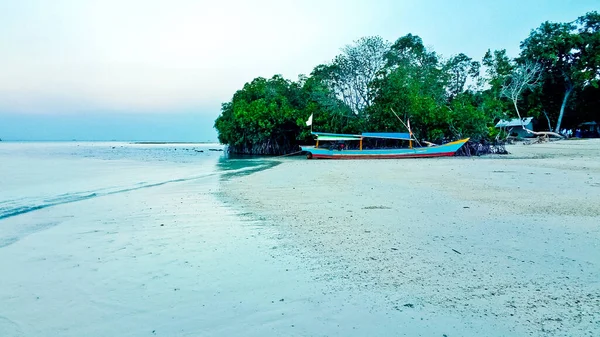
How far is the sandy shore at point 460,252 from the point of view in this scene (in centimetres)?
271

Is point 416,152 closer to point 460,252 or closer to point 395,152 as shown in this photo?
point 395,152

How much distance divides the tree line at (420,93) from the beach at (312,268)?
2041 cm

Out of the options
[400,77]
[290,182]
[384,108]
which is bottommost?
[290,182]

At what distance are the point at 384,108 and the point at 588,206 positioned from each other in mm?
21787

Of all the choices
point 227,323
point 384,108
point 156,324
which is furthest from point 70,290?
point 384,108

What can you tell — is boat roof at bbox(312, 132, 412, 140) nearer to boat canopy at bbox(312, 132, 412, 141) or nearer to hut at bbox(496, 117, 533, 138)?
boat canopy at bbox(312, 132, 412, 141)

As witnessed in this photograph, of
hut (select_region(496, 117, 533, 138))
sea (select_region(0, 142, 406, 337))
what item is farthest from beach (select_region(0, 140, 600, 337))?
hut (select_region(496, 117, 533, 138))

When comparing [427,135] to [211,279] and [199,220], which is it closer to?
[199,220]

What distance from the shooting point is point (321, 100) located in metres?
30.7

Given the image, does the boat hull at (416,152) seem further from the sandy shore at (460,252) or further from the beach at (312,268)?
the beach at (312,268)

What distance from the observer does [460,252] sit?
4.06 metres

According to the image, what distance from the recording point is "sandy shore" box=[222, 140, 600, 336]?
2707mm

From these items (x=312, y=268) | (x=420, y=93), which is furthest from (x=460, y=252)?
(x=420, y=93)

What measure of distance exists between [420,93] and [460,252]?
1034 inches
